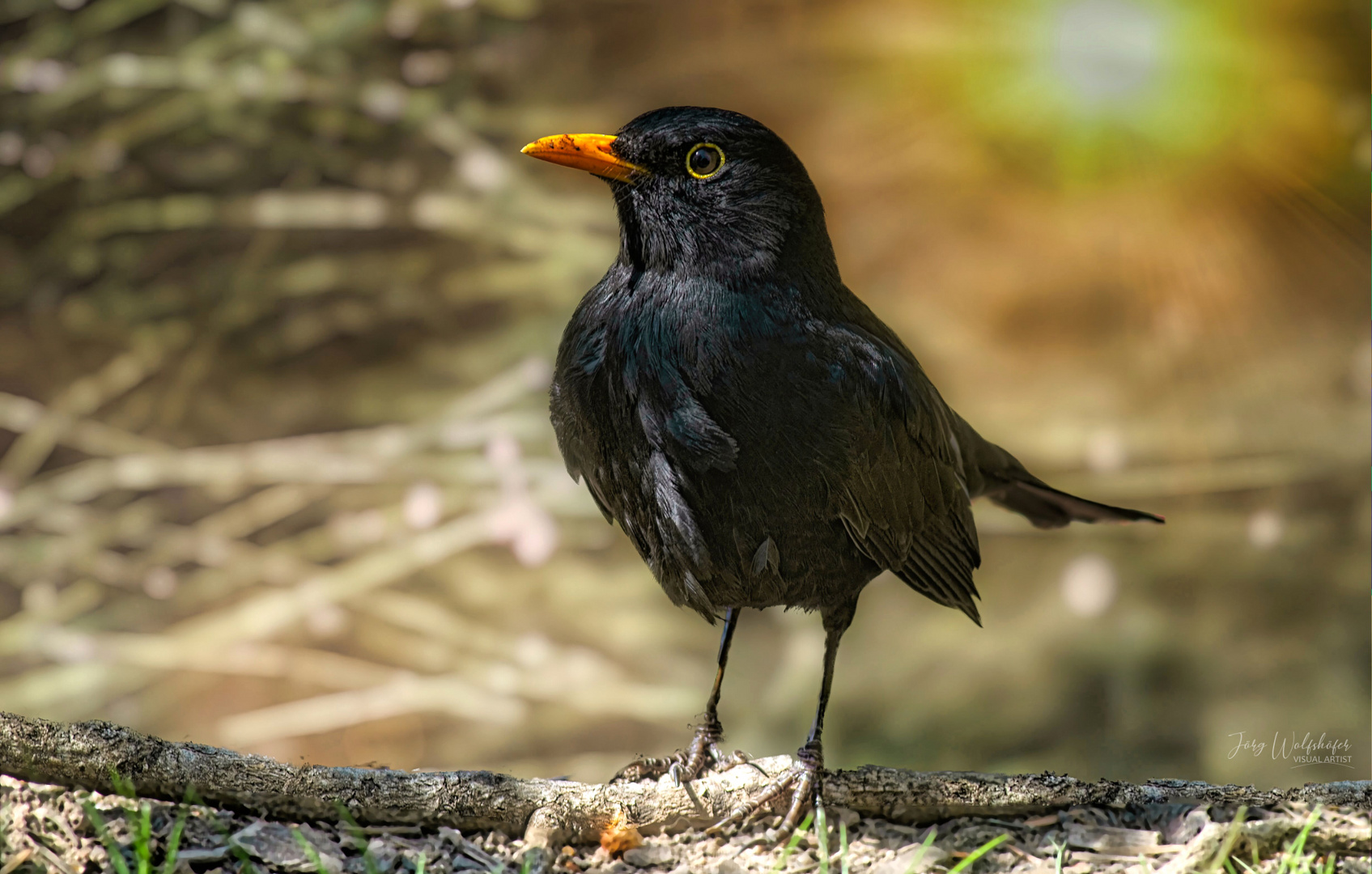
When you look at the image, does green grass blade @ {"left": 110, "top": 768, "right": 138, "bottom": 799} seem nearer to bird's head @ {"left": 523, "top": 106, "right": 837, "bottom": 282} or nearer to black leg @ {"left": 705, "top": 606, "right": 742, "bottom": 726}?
black leg @ {"left": 705, "top": 606, "right": 742, "bottom": 726}

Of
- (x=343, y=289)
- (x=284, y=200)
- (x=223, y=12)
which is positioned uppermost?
(x=223, y=12)

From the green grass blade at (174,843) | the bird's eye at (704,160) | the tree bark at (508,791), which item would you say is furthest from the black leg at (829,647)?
the green grass blade at (174,843)

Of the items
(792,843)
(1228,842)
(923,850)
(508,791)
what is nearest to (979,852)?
(923,850)

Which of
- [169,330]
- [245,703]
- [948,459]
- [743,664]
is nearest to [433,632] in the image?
[245,703]

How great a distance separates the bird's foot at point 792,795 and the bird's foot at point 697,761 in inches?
6.5

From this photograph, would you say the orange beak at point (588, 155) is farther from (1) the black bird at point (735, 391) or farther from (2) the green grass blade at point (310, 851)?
(2) the green grass blade at point (310, 851)

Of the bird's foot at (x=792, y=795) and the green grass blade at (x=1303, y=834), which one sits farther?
the bird's foot at (x=792, y=795)

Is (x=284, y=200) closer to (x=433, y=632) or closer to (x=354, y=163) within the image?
(x=354, y=163)

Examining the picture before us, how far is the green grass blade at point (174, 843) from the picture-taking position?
2168 millimetres

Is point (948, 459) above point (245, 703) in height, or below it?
above

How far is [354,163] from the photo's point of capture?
483 centimetres

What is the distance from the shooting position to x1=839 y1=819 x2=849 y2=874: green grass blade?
2456mm

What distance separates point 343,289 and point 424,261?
1.32 ft

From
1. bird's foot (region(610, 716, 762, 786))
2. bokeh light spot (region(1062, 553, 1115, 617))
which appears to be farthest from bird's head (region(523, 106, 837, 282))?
bokeh light spot (region(1062, 553, 1115, 617))
